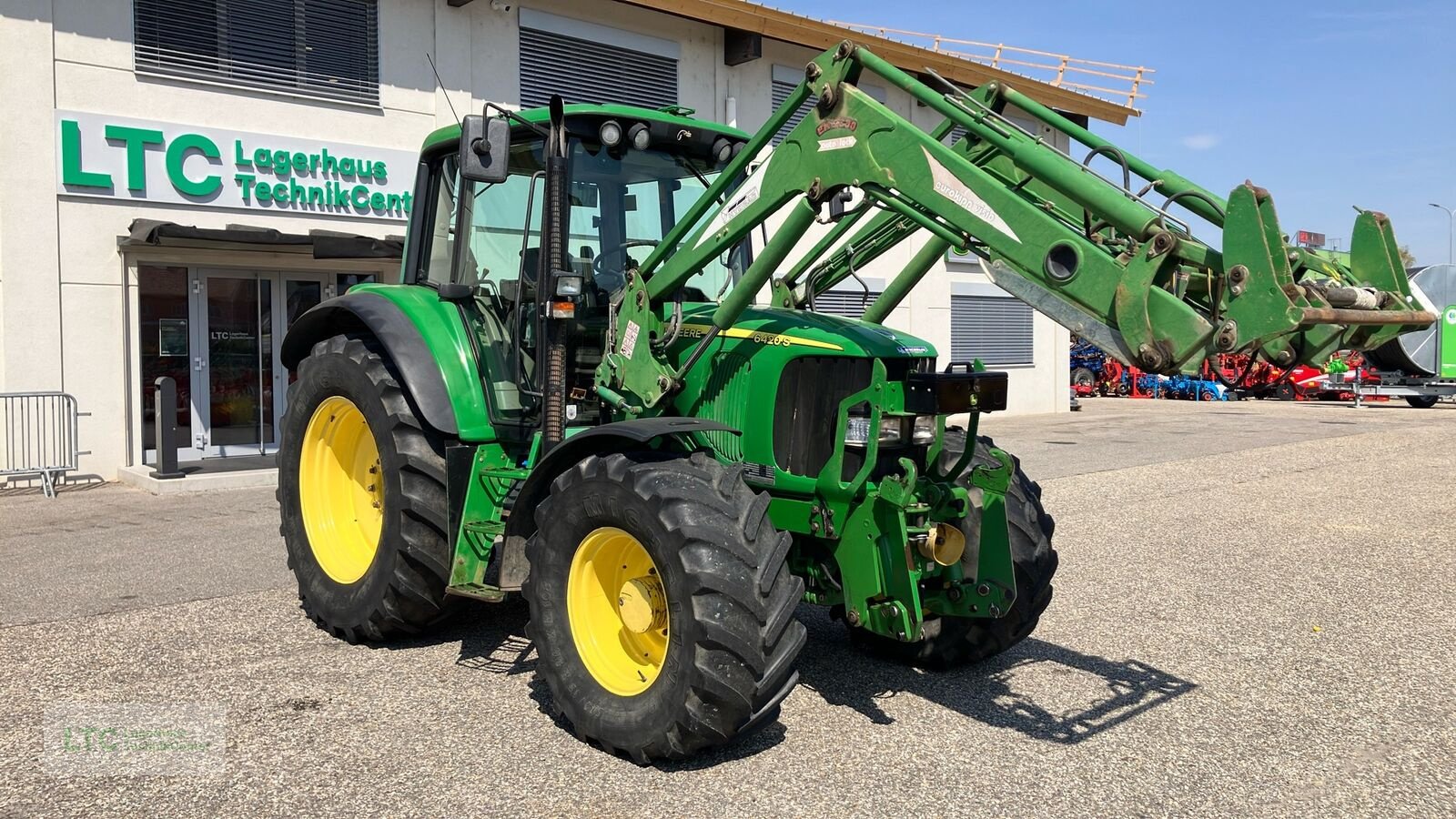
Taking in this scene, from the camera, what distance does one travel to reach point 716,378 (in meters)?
5.00

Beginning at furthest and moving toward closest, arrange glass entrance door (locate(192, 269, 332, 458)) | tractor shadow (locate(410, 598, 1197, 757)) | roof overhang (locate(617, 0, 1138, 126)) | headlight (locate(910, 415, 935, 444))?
roof overhang (locate(617, 0, 1138, 126)), glass entrance door (locate(192, 269, 332, 458)), headlight (locate(910, 415, 935, 444)), tractor shadow (locate(410, 598, 1197, 757))

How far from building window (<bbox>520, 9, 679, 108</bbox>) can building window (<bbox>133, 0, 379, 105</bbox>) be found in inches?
87.4

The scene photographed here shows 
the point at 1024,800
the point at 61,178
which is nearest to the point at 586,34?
the point at 61,178

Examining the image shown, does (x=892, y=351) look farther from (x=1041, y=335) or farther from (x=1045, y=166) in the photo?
(x=1041, y=335)

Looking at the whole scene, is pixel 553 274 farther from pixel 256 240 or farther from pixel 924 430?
pixel 256 240

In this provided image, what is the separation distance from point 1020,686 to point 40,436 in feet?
34.8

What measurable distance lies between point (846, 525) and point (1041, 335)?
2057cm

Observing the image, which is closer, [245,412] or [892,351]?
[892,351]

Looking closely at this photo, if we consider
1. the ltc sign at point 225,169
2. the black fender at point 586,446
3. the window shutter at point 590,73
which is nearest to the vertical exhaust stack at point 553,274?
the black fender at point 586,446

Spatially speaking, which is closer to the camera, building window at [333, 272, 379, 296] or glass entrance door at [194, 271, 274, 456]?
glass entrance door at [194, 271, 274, 456]

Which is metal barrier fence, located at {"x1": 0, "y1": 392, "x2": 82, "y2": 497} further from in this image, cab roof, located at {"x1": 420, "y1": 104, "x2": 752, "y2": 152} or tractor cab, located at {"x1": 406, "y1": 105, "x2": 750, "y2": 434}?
tractor cab, located at {"x1": 406, "y1": 105, "x2": 750, "y2": 434}

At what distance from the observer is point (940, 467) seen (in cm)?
508

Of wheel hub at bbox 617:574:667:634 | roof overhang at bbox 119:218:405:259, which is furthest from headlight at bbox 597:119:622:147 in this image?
→ roof overhang at bbox 119:218:405:259

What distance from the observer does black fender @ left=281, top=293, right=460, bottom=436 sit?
540 centimetres
